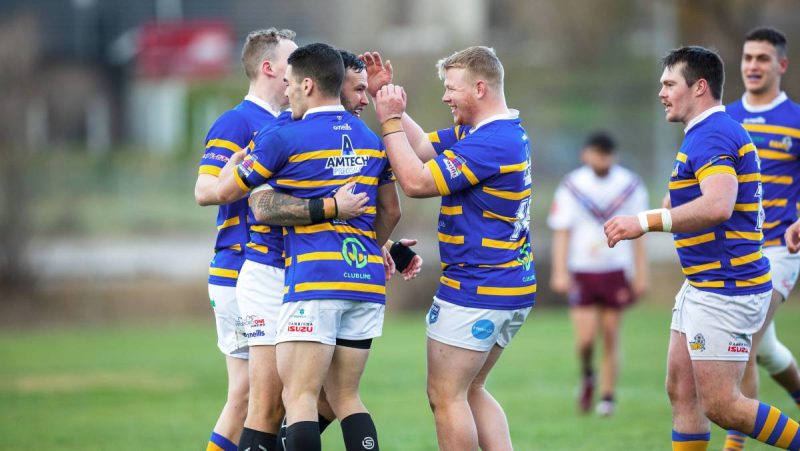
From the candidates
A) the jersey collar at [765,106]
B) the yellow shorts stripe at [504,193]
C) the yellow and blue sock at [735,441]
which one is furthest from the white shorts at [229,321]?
the jersey collar at [765,106]

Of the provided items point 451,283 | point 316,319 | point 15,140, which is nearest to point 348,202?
point 316,319

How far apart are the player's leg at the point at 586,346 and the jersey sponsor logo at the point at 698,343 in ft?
15.3

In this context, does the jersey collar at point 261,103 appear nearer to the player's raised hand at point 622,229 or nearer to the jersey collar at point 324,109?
the jersey collar at point 324,109

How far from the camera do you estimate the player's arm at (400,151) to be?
5.89 meters

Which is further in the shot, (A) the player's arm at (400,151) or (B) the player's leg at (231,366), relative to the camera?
(B) the player's leg at (231,366)

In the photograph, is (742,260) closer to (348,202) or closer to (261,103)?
(348,202)

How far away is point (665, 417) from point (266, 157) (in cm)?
574

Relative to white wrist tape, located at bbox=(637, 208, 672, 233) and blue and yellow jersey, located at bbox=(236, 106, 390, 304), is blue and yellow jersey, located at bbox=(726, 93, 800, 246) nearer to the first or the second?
white wrist tape, located at bbox=(637, 208, 672, 233)

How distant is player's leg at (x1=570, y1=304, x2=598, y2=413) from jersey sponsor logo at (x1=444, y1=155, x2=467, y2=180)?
541 centimetres

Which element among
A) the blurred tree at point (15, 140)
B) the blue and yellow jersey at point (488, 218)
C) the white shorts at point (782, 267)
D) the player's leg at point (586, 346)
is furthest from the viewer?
the blurred tree at point (15, 140)

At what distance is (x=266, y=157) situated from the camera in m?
5.76

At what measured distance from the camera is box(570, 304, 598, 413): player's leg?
35.1 ft

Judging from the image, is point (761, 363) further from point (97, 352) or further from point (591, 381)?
point (97, 352)

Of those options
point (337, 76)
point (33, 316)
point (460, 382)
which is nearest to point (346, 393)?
point (460, 382)
